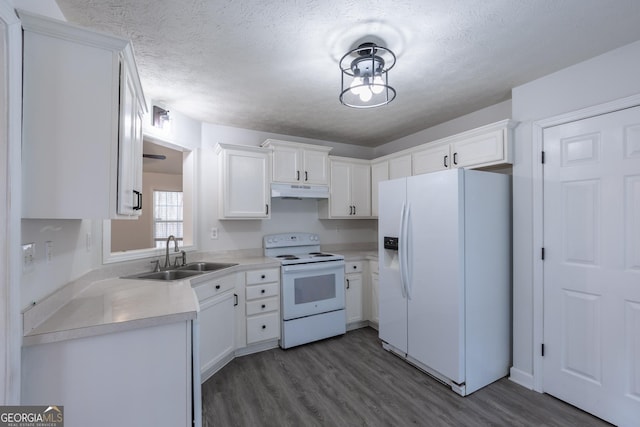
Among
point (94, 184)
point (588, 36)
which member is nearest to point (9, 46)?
point (94, 184)

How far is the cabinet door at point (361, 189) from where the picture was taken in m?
3.79

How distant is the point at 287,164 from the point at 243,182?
55 centimetres

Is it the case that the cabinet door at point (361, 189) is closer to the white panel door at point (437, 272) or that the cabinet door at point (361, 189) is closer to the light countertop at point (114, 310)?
the white panel door at point (437, 272)

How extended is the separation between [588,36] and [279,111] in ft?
7.69

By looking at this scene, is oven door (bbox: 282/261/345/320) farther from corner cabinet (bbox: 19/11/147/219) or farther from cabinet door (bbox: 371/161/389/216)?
corner cabinet (bbox: 19/11/147/219)

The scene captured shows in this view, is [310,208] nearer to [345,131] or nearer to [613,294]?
[345,131]

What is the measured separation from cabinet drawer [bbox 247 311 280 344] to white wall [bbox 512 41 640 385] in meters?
2.15

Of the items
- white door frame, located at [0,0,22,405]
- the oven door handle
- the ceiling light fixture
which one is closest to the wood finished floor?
the oven door handle

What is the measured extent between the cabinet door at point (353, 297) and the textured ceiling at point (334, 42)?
6.48 ft

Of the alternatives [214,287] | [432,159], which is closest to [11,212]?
[214,287]

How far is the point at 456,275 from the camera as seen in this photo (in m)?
2.21

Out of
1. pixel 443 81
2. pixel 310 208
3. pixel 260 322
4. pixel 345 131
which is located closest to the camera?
pixel 443 81

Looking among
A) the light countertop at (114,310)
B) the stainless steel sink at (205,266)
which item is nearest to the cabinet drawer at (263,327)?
the stainless steel sink at (205,266)

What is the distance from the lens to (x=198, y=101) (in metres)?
2.66
